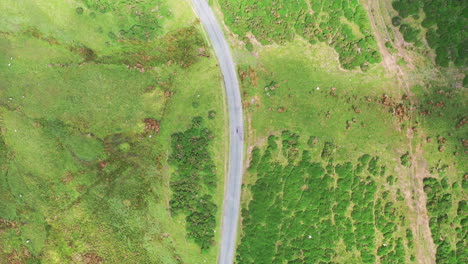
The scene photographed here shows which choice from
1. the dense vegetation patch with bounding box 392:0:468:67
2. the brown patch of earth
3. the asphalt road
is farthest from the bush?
the asphalt road

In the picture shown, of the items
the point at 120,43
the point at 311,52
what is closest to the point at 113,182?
the point at 120,43

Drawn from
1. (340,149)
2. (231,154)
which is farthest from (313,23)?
(231,154)

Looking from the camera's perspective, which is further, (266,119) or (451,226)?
(266,119)

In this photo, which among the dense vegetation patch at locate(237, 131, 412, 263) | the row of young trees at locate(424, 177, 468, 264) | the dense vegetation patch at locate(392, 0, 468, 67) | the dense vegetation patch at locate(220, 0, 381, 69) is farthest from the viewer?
the dense vegetation patch at locate(220, 0, 381, 69)

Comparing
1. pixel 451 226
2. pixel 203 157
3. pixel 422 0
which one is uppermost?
pixel 422 0

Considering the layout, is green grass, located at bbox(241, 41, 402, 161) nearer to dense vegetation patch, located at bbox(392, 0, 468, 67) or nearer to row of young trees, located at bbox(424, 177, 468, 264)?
dense vegetation patch, located at bbox(392, 0, 468, 67)

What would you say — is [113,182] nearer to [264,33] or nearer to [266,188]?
[266,188]

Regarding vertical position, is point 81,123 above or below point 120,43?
below

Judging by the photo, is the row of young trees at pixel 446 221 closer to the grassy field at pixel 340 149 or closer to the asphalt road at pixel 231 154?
the grassy field at pixel 340 149
